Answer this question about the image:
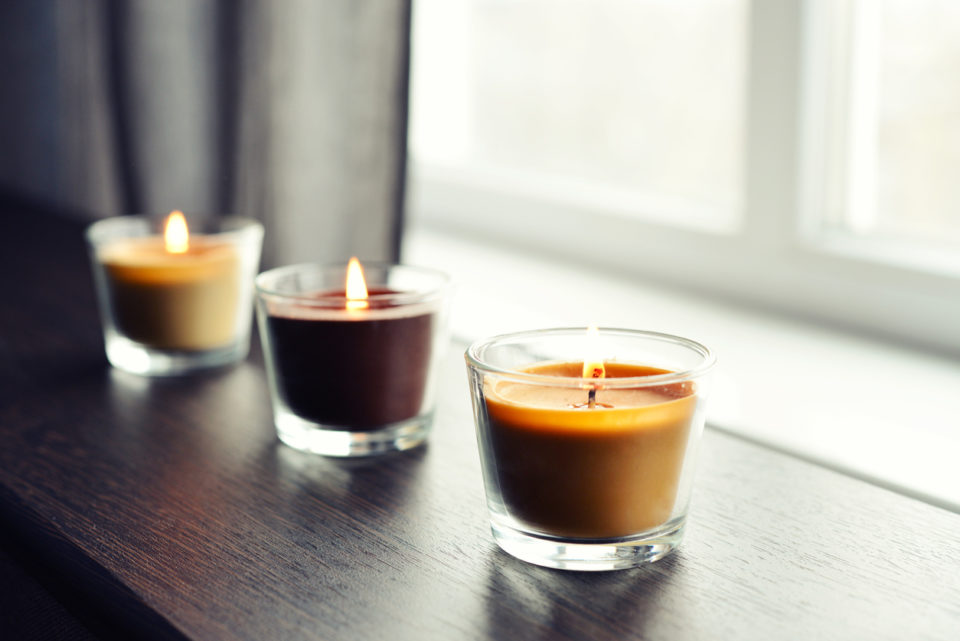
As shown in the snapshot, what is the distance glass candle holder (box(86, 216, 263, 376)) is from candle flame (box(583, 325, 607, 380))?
411 mm

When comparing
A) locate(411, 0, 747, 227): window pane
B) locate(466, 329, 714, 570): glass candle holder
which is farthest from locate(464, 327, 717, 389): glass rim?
locate(411, 0, 747, 227): window pane

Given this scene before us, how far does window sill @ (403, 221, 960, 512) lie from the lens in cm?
80

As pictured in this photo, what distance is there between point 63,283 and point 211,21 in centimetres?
53

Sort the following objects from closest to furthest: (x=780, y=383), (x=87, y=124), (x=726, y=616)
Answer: (x=726, y=616) → (x=780, y=383) → (x=87, y=124)

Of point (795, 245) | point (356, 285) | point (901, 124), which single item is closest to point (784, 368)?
point (795, 245)

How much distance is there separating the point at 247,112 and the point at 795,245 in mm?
749

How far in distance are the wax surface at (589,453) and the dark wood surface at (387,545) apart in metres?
0.03

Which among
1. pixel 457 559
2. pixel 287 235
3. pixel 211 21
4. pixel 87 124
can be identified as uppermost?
pixel 211 21

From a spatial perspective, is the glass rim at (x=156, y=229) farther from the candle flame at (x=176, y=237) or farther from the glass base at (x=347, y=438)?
the glass base at (x=347, y=438)

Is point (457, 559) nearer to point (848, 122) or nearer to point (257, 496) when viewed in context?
point (257, 496)

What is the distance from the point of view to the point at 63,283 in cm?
119

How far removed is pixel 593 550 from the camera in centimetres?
52

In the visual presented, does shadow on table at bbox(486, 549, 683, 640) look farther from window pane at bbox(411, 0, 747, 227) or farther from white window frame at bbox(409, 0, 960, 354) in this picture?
window pane at bbox(411, 0, 747, 227)

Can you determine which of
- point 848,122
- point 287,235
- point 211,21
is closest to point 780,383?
point 848,122
